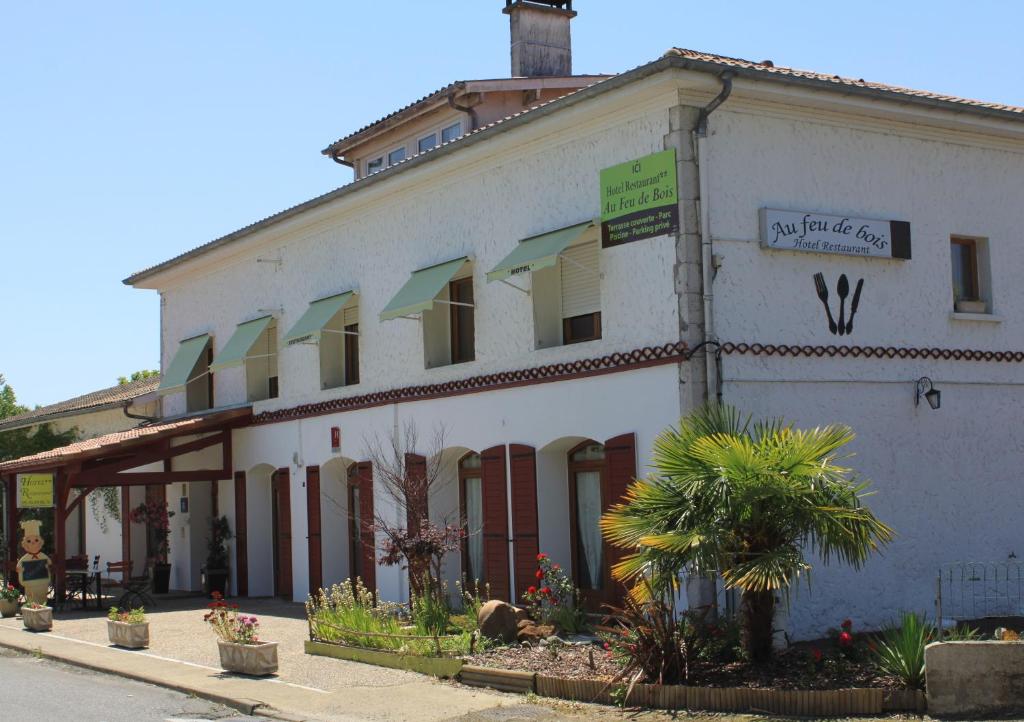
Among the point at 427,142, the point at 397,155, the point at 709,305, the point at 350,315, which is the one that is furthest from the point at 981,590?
the point at 397,155

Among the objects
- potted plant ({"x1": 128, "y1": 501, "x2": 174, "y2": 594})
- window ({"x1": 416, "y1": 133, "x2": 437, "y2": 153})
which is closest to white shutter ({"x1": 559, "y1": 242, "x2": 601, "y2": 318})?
window ({"x1": 416, "y1": 133, "x2": 437, "y2": 153})

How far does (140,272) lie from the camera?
27672 mm

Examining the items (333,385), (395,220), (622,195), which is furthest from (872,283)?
(333,385)

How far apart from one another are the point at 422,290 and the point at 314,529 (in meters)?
5.50

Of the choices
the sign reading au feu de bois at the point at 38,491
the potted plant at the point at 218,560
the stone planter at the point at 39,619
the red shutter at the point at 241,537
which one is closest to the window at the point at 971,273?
the red shutter at the point at 241,537

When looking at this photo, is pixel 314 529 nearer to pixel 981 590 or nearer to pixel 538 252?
pixel 538 252

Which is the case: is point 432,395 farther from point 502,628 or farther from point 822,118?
point 822,118

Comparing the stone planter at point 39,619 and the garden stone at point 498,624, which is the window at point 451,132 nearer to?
the stone planter at point 39,619

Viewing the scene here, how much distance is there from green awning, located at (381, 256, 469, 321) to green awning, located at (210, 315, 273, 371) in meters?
4.80

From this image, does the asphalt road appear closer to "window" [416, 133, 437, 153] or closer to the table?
the table

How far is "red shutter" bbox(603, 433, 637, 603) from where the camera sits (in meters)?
15.0

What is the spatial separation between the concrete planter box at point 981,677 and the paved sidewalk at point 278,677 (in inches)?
148

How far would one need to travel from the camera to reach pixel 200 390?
26.4 meters

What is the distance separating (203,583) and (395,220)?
9548 mm
